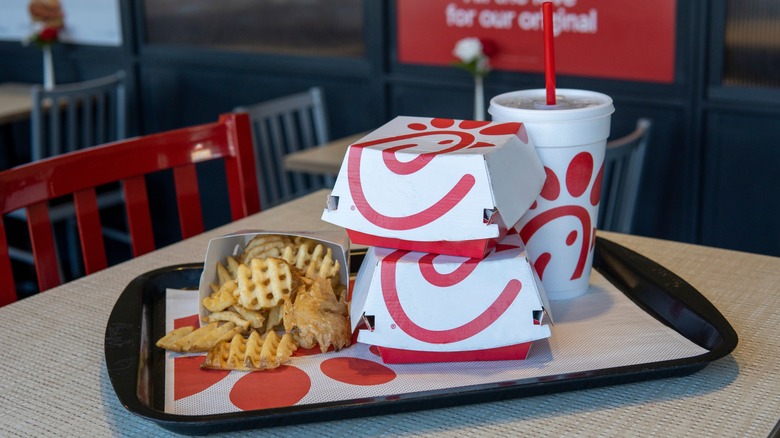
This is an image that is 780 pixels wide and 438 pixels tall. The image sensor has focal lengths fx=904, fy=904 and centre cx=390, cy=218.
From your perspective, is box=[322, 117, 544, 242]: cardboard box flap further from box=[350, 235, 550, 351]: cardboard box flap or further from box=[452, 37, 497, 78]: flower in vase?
box=[452, 37, 497, 78]: flower in vase

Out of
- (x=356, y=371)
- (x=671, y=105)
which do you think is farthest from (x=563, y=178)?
(x=671, y=105)

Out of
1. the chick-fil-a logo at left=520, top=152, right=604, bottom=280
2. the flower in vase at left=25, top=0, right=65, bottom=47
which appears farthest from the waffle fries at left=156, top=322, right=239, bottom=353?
the flower in vase at left=25, top=0, right=65, bottom=47

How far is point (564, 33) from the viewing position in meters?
2.72

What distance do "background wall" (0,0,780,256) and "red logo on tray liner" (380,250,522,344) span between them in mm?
1912

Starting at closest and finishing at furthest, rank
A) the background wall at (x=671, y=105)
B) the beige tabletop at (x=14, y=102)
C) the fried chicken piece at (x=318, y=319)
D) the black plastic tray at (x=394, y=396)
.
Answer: the black plastic tray at (x=394, y=396), the fried chicken piece at (x=318, y=319), the background wall at (x=671, y=105), the beige tabletop at (x=14, y=102)

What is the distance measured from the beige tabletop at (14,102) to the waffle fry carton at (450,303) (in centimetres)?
291

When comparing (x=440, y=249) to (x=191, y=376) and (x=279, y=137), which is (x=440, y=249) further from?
(x=279, y=137)

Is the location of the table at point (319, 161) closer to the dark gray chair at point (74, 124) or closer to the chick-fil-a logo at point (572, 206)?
the dark gray chair at point (74, 124)

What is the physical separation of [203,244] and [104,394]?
1.48ft

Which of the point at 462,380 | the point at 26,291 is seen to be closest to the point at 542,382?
the point at 462,380

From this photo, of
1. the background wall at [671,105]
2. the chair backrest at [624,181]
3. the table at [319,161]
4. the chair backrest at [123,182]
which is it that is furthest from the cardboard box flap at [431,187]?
the background wall at [671,105]

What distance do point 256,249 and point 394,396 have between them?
0.93ft

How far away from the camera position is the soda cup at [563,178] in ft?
3.00

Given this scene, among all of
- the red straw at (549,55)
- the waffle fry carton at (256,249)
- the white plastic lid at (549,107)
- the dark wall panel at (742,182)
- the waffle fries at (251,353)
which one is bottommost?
the dark wall panel at (742,182)
